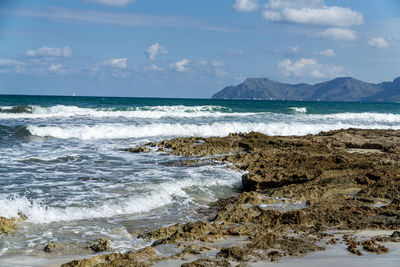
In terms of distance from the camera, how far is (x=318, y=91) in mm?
171750

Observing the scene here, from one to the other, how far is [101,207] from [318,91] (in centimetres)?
17405

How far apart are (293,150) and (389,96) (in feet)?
498

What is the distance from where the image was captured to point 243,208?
5.95 m

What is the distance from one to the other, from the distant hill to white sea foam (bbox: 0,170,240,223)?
6071 inches

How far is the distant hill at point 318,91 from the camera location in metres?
155

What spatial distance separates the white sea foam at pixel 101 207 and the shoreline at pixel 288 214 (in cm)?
91

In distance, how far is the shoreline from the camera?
4.25 metres

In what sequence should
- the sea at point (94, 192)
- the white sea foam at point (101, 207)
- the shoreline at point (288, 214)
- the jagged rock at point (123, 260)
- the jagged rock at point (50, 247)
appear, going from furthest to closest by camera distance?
the white sea foam at point (101, 207) < the sea at point (94, 192) < the jagged rock at point (50, 247) < the shoreline at point (288, 214) < the jagged rock at point (123, 260)

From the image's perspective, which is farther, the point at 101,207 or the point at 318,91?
the point at 318,91

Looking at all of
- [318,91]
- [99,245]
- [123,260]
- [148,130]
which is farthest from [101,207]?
[318,91]

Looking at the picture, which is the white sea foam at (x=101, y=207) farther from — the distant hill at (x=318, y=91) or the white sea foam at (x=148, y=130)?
the distant hill at (x=318, y=91)

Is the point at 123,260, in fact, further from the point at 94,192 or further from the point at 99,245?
the point at 94,192

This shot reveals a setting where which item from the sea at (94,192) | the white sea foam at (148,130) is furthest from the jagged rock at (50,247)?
the white sea foam at (148,130)

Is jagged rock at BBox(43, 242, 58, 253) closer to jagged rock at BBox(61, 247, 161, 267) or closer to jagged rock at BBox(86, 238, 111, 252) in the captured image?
jagged rock at BBox(86, 238, 111, 252)
